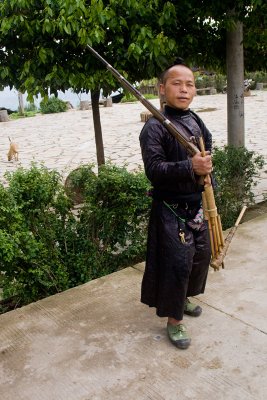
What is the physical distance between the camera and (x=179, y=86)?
2.41m

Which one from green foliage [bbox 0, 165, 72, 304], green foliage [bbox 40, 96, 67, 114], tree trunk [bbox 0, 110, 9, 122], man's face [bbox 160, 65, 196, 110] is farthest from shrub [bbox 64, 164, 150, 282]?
green foliage [bbox 40, 96, 67, 114]

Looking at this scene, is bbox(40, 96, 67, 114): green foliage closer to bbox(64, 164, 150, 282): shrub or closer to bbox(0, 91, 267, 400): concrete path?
bbox(64, 164, 150, 282): shrub

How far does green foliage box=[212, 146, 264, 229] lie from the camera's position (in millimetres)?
4609

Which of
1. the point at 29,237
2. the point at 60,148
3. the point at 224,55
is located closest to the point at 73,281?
the point at 29,237

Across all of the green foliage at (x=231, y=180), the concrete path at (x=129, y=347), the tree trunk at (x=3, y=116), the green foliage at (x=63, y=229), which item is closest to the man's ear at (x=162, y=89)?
the green foliage at (x=63, y=229)

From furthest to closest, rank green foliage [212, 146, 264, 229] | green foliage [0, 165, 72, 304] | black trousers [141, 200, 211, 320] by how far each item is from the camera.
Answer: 1. green foliage [212, 146, 264, 229]
2. green foliage [0, 165, 72, 304]
3. black trousers [141, 200, 211, 320]

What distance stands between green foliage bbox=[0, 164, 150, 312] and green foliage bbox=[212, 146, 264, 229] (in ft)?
3.67

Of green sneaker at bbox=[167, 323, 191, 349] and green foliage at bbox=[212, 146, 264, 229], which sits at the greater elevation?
green foliage at bbox=[212, 146, 264, 229]

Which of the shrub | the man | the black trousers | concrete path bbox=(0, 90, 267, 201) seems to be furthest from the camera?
concrete path bbox=(0, 90, 267, 201)

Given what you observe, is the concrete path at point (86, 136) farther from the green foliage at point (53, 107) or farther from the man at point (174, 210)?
the man at point (174, 210)

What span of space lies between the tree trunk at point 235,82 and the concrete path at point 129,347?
8.68 ft

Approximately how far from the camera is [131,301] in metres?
3.20

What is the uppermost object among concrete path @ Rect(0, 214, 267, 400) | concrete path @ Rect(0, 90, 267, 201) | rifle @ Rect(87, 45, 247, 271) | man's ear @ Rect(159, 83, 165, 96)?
man's ear @ Rect(159, 83, 165, 96)

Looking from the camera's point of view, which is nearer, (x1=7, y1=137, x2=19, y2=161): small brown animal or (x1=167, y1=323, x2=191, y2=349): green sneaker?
(x1=167, y1=323, x2=191, y2=349): green sneaker
